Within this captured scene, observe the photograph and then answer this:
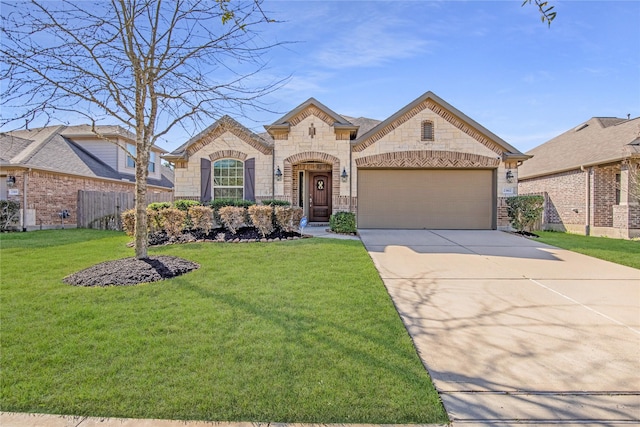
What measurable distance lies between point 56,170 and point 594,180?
74.8ft

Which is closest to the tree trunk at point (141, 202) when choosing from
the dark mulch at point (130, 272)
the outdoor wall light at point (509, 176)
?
the dark mulch at point (130, 272)

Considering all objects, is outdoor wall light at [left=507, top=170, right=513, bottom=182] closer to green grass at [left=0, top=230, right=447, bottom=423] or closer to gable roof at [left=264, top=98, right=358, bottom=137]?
gable roof at [left=264, top=98, right=358, bottom=137]

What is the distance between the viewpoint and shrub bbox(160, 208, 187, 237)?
30.6 feet

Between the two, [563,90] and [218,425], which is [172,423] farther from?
[563,90]

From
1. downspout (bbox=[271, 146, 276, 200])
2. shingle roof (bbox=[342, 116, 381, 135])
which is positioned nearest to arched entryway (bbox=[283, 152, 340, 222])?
downspout (bbox=[271, 146, 276, 200])

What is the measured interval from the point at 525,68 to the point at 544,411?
9.67 meters

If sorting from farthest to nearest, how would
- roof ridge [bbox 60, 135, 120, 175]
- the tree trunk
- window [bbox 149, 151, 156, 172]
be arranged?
window [bbox 149, 151, 156, 172]
roof ridge [bbox 60, 135, 120, 175]
the tree trunk

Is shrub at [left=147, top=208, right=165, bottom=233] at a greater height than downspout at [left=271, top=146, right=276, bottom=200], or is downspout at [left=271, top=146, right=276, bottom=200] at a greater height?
downspout at [left=271, top=146, right=276, bottom=200]

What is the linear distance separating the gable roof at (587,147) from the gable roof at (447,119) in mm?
3749

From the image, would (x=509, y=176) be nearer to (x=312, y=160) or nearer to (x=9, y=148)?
(x=312, y=160)

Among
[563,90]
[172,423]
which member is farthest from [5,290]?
[563,90]

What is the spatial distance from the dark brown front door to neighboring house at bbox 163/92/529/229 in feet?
1.71

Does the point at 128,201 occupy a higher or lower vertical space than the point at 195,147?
lower

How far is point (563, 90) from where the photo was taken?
10750 mm
